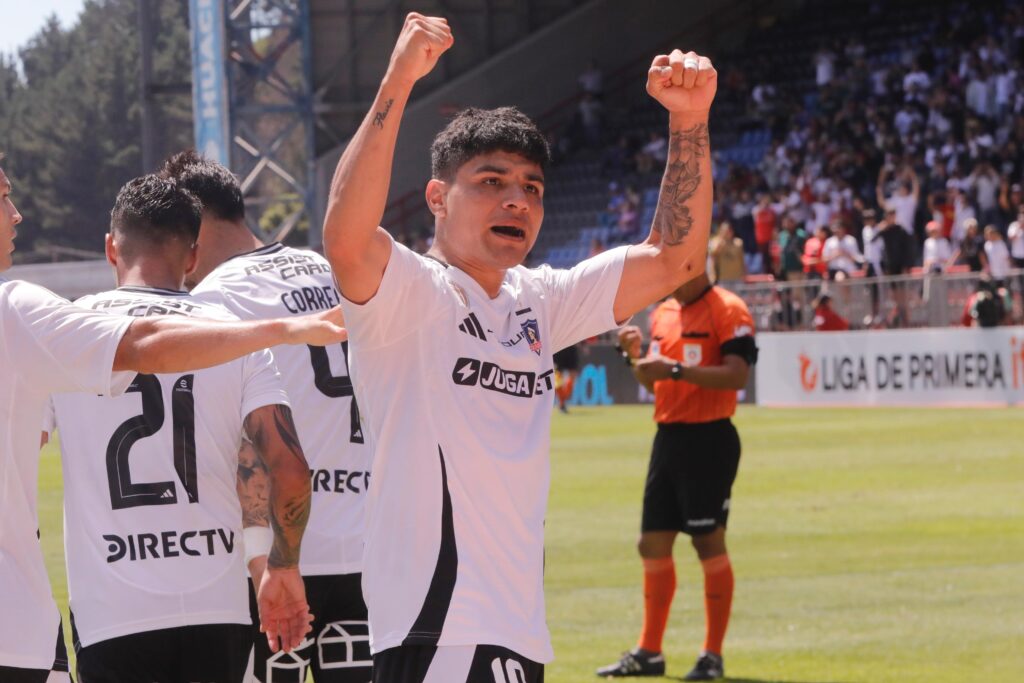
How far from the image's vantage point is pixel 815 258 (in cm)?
2914

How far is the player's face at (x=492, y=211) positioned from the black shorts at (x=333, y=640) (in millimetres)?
1647

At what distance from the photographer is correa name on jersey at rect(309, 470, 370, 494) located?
18.5 ft

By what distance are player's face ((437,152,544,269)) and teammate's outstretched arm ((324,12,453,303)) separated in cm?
37

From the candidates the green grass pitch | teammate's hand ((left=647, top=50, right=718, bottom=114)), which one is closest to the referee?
the green grass pitch

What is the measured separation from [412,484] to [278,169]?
105 feet

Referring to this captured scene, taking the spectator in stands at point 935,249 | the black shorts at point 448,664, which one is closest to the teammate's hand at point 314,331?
the black shorts at point 448,664

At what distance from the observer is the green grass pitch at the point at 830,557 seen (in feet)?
31.2

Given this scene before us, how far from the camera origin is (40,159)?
7588 centimetres

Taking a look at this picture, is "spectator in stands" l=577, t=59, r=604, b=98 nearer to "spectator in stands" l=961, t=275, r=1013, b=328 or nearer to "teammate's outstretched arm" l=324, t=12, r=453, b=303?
"spectator in stands" l=961, t=275, r=1013, b=328

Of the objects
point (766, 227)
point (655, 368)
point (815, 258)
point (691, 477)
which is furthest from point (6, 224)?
point (766, 227)

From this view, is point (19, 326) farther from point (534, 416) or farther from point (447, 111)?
point (447, 111)

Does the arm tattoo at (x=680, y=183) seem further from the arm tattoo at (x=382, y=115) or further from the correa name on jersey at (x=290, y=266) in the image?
the correa name on jersey at (x=290, y=266)

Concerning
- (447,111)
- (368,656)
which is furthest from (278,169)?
(368,656)

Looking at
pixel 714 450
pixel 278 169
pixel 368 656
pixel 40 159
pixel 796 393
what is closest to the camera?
pixel 368 656
